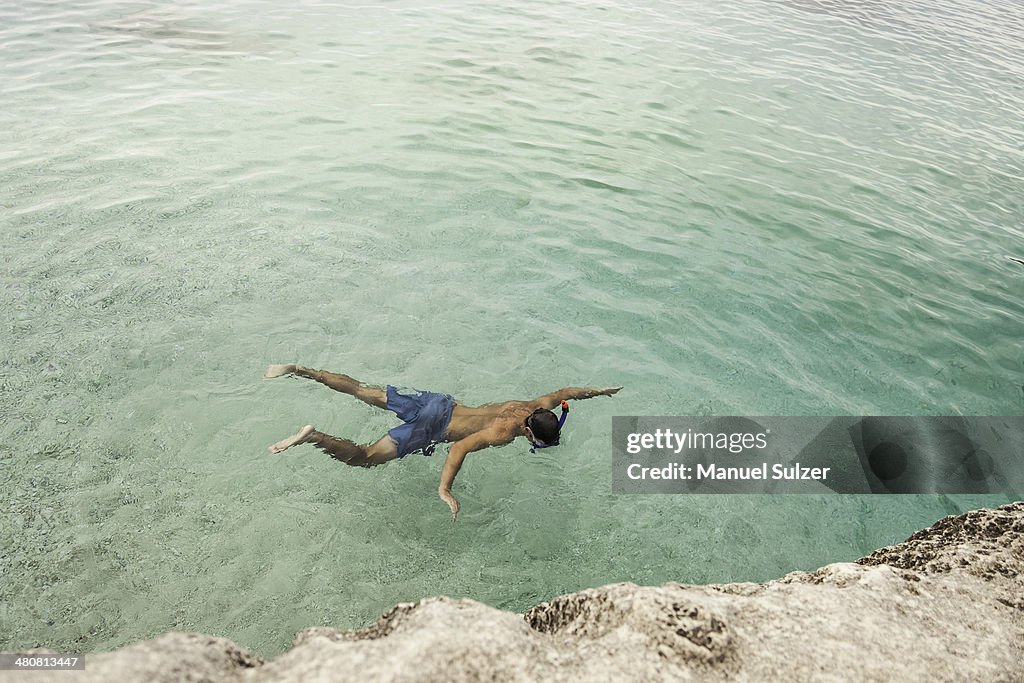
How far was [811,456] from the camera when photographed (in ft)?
16.8

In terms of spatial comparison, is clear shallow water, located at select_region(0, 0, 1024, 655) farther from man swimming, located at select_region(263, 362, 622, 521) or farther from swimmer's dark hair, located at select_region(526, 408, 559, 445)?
swimmer's dark hair, located at select_region(526, 408, 559, 445)

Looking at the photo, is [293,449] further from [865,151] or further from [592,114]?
[865,151]

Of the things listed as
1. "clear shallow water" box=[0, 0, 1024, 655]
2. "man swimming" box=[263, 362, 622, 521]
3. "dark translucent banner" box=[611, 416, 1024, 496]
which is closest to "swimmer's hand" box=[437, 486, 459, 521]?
"man swimming" box=[263, 362, 622, 521]

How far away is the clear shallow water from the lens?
402 centimetres

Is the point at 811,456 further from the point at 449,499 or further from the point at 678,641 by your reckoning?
the point at 678,641

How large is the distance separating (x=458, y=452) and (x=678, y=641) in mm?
2460

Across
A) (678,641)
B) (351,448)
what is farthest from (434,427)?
(678,641)

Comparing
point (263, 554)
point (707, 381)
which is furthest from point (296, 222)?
point (707, 381)

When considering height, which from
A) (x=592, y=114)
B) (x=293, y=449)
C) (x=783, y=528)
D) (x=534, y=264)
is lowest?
(x=783, y=528)

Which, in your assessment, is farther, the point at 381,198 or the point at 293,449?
the point at 381,198

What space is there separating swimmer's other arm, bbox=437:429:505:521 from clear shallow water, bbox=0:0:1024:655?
0.28 meters

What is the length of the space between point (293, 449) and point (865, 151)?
10919 millimetres

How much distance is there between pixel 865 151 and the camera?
10547mm

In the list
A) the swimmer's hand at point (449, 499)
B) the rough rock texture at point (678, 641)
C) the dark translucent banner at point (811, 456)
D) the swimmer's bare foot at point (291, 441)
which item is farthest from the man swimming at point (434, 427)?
the rough rock texture at point (678, 641)
